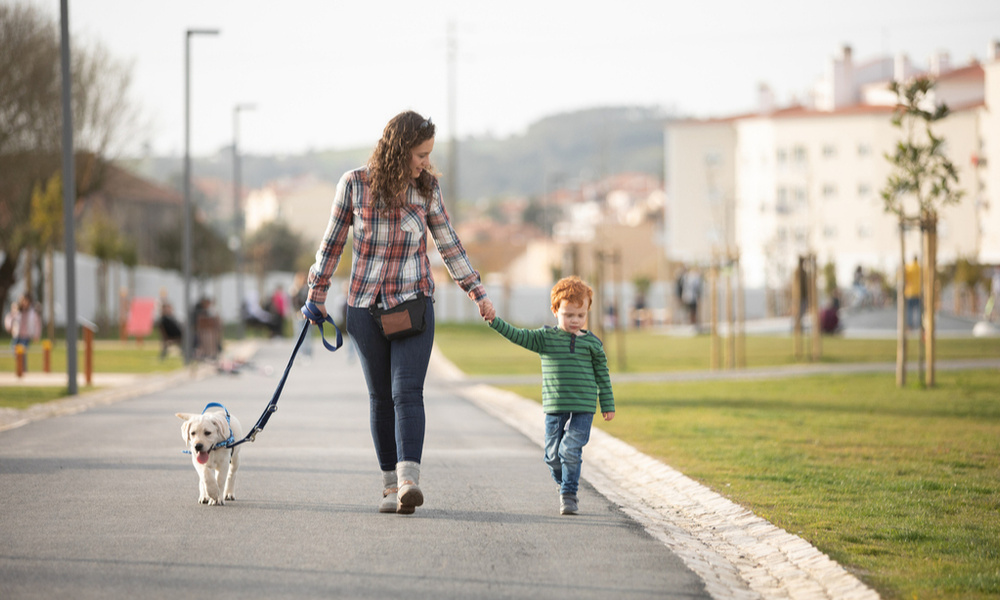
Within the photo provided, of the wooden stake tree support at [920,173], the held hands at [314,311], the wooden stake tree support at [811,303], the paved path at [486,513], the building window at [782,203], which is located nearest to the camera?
the paved path at [486,513]

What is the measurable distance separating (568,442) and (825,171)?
8262 centimetres

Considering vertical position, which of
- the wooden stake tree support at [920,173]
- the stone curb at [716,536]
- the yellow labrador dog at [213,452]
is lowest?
the stone curb at [716,536]

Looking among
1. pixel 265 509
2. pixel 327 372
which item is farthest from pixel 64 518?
pixel 327 372

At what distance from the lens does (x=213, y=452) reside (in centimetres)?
718

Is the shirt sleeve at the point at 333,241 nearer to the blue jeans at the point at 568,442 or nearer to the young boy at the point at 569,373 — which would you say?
the young boy at the point at 569,373

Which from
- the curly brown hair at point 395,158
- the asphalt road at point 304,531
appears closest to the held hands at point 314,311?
the curly brown hair at point 395,158

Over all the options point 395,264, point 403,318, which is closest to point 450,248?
point 395,264

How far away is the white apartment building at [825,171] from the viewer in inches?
3145

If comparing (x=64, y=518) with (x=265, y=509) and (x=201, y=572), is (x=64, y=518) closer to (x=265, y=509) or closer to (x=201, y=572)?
(x=265, y=509)

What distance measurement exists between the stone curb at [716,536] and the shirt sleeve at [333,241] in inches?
89.7

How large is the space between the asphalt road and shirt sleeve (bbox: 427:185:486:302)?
1316mm

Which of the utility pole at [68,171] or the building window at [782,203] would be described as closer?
the utility pole at [68,171]

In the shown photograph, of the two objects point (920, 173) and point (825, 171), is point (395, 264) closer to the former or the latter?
point (920, 173)

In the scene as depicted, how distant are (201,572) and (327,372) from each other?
1888cm
